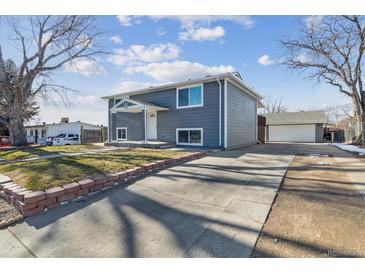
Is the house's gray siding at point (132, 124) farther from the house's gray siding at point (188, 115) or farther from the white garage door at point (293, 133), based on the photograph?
the white garage door at point (293, 133)

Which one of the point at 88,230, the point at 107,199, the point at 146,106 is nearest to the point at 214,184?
the point at 107,199

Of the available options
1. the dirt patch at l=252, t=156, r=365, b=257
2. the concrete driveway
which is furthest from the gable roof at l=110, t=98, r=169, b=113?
the dirt patch at l=252, t=156, r=365, b=257

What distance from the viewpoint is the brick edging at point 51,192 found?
324cm

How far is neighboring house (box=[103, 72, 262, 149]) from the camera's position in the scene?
11.0 m

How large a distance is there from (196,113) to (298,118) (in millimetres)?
18787

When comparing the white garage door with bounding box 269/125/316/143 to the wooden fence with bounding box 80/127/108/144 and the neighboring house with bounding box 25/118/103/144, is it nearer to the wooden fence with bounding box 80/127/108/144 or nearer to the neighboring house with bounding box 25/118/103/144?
the wooden fence with bounding box 80/127/108/144

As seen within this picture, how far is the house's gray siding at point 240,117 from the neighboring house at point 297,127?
10.5 metres

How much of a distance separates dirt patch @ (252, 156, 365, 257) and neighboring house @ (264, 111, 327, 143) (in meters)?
22.7

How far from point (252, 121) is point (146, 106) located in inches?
342

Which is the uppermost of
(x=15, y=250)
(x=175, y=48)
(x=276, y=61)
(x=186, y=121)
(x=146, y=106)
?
(x=276, y=61)

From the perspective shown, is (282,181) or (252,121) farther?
(252,121)

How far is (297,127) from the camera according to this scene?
24.4 metres

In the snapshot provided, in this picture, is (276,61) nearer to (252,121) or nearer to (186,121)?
(252,121)

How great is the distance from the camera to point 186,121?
40.1 ft
